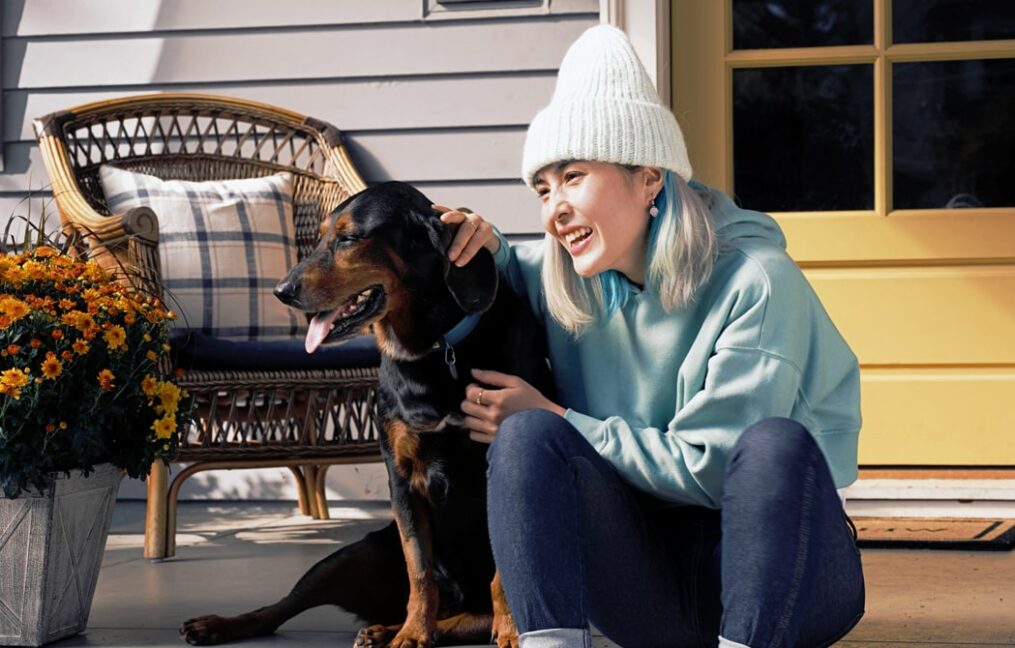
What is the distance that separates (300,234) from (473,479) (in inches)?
60.6

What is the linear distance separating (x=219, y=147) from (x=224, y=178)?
9 cm

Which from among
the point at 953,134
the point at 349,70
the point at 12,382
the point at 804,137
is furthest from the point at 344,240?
the point at 953,134

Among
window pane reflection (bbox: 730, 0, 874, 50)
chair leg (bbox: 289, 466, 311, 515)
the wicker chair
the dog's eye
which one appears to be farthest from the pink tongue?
window pane reflection (bbox: 730, 0, 874, 50)

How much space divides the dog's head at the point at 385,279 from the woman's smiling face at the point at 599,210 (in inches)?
9.6

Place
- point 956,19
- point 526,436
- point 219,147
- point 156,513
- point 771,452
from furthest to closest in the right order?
point 219,147, point 956,19, point 156,513, point 526,436, point 771,452

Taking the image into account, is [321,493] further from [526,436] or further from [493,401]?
[526,436]

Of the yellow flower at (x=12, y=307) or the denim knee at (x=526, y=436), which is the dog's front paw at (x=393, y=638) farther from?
Result: the yellow flower at (x=12, y=307)

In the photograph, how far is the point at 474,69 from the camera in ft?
11.7

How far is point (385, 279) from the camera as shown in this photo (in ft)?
6.60

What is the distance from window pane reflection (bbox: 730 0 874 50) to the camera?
3457 millimetres

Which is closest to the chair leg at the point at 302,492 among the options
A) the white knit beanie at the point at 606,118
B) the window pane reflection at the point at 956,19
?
the white knit beanie at the point at 606,118

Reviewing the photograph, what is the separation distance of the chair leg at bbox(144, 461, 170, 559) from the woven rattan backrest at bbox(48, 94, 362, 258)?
2.46 feet

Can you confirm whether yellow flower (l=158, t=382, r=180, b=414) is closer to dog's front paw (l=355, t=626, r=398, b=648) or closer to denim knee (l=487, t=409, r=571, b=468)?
dog's front paw (l=355, t=626, r=398, b=648)

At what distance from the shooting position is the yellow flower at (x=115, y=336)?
215 centimetres
